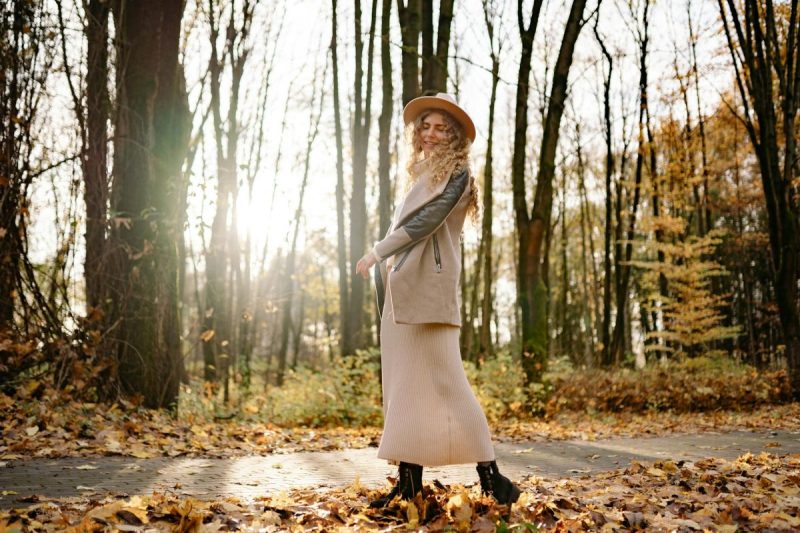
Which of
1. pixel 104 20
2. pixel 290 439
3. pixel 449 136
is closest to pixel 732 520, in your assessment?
pixel 449 136

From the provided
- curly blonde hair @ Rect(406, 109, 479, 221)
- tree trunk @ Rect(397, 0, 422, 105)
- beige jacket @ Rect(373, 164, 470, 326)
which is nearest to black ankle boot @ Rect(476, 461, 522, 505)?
beige jacket @ Rect(373, 164, 470, 326)

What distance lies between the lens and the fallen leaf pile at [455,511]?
10.1ft

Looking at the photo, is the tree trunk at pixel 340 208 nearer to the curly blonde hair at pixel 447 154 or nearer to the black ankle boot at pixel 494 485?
the curly blonde hair at pixel 447 154

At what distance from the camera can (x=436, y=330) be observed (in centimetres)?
358

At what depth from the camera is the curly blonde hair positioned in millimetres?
3695

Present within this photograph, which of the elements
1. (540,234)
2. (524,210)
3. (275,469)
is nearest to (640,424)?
(540,234)

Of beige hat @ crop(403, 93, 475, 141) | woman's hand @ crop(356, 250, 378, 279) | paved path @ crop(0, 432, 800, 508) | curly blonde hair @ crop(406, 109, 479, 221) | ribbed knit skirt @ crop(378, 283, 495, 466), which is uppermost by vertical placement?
beige hat @ crop(403, 93, 475, 141)

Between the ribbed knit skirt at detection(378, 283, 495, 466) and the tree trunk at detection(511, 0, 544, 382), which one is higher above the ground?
the tree trunk at detection(511, 0, 544, 382)

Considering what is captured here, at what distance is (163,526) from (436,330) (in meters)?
1.65

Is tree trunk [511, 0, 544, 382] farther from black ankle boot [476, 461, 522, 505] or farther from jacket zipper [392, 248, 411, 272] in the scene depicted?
jacket zipper [392, 248, 411, 272]

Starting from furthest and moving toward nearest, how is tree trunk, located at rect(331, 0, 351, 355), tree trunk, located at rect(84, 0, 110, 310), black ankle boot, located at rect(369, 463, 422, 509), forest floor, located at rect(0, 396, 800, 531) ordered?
tree trunk, located at rect(331, 0, 351, 355)
tree trunk, located at rect(84, 0, 110, 310)
black ankle boot, located at rect(369, 463, 422, 509)
forest floor, located at rect(0, 396, 800, 531)

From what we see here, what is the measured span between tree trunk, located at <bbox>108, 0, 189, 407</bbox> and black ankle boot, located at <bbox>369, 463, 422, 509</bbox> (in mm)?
5088

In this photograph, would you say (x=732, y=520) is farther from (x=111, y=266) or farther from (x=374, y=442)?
(x=111, y=266)

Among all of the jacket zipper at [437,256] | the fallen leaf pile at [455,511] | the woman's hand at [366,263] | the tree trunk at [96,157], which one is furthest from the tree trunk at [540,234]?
the woman's hand at [366,263]
